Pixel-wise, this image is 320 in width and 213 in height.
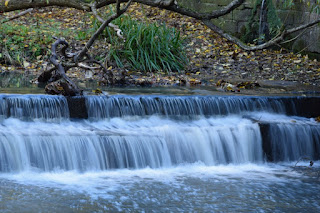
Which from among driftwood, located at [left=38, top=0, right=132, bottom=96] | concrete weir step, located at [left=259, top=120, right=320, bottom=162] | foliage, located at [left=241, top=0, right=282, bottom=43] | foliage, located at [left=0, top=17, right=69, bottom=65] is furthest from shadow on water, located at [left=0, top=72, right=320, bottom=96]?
foliage, located at [left=241, top=0, right=282, bottom=43]

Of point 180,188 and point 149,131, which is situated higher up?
point 149,131

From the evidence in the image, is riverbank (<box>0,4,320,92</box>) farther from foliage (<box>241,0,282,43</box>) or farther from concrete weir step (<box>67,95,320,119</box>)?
concrete weir step (<box>67,95,320,119</box>)

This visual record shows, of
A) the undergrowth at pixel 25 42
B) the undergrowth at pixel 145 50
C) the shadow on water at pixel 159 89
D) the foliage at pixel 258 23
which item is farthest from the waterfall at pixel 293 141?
the undergrowth at pixel 25 42

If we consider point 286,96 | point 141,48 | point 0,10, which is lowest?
point 286,96

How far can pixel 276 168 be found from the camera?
6.21 metres

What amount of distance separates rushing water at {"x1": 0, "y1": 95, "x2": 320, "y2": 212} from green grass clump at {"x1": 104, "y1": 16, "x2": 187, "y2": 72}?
2.96 meters

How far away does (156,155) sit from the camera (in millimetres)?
6039

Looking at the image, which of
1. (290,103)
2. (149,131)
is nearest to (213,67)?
(290,103)

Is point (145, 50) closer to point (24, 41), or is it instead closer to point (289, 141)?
point (24, 41)

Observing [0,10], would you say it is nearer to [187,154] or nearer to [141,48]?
[141,48]

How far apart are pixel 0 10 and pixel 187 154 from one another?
5682mm

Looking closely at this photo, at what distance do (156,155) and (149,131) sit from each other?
1.10 ft

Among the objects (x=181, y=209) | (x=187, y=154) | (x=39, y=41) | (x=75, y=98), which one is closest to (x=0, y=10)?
(x=39, y=41)

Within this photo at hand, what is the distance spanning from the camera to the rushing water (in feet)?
15.0
